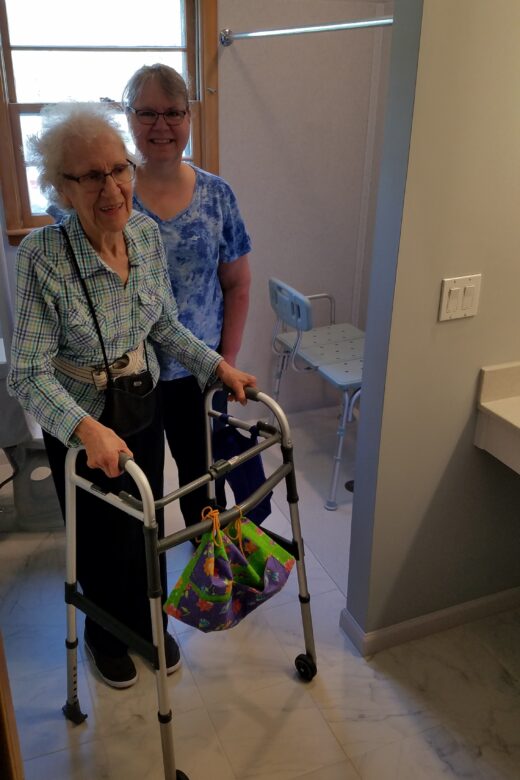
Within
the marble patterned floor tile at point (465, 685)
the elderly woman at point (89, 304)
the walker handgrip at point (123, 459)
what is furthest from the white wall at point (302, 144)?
the walker handgrip at point (123, 459)

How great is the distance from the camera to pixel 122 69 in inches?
102

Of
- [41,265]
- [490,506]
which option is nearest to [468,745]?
[490,506]

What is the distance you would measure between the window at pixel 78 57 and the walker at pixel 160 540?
4.61 ft

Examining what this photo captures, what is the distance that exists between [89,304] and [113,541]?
0.64 m

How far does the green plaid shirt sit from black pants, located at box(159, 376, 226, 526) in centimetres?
38

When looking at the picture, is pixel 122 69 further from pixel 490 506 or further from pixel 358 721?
pixel 358 721

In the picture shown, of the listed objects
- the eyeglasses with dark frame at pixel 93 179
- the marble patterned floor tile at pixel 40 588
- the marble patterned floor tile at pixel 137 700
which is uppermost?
the eyeglasses with dark frame at pixel 93 179

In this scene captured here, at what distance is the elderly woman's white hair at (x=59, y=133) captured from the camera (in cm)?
138

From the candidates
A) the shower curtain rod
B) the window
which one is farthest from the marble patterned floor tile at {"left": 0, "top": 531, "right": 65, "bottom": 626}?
the shower curtain rod

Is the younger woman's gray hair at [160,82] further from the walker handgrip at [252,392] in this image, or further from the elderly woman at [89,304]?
the walker handgrip at [252,392]

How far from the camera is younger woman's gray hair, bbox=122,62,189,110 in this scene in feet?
5.41

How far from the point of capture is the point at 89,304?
1435 millimetres

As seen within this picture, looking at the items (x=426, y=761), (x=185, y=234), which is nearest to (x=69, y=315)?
(x=185, y=234)

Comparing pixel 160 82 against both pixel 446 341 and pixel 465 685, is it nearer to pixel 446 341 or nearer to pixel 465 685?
pixel 446 341
